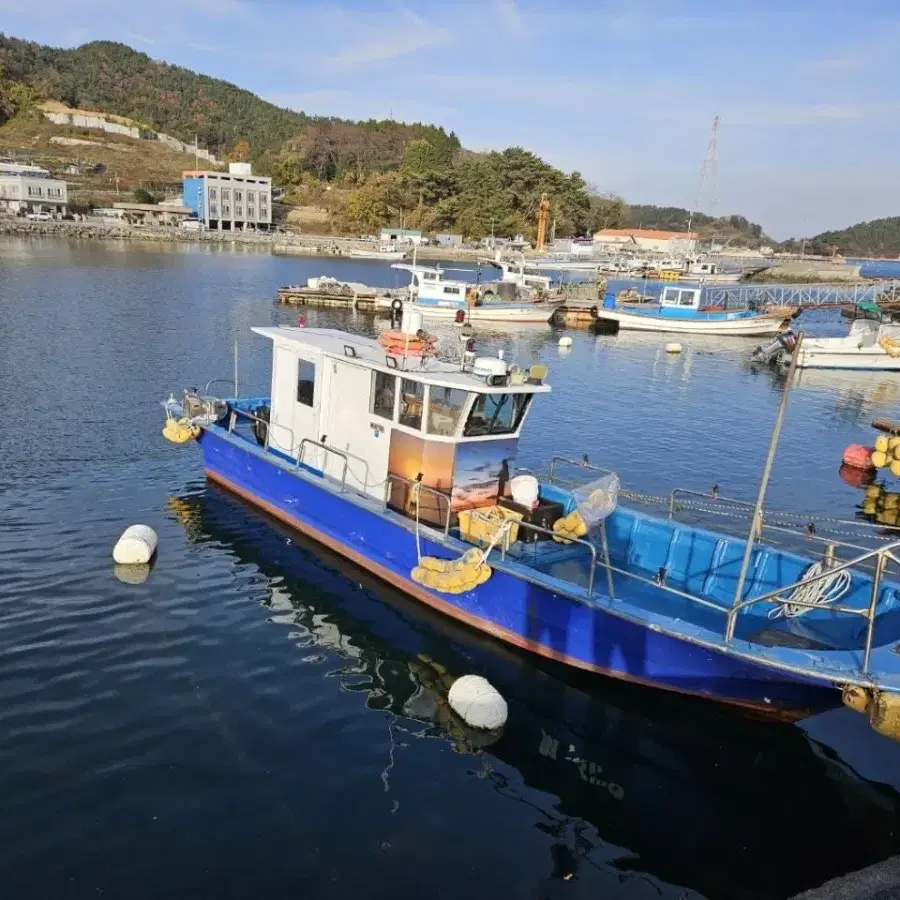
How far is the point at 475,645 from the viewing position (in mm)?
10961

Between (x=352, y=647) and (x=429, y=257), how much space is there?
110549 mm

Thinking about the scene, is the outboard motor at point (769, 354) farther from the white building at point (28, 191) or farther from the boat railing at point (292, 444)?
the white building at point (28, 191)

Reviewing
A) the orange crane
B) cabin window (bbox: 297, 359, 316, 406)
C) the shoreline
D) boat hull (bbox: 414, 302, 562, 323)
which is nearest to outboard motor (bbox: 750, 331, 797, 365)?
boat hull (bbox: 414, 302, 562, 323)

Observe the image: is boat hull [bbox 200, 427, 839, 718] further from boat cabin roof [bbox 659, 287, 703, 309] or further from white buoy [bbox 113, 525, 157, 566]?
boat cabin roof [bbox 659, 287, 703, 309]

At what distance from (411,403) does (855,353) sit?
36.3 m

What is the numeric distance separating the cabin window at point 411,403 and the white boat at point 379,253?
101624mm

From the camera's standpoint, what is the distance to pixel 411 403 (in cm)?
1174

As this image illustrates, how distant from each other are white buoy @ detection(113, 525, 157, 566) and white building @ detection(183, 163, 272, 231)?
12121 centimetres

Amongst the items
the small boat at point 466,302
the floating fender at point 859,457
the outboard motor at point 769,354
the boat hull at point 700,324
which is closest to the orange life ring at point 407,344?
the floating fender at point 859,457

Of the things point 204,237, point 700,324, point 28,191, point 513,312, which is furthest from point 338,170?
point 700,324

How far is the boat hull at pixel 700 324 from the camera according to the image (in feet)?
167

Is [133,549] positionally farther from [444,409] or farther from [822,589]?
[822,589]

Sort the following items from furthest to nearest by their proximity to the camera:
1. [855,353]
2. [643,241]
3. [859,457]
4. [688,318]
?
[643,241], [688,318], [855,353], [859,457]

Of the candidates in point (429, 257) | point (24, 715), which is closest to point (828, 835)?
point (24, 715)
